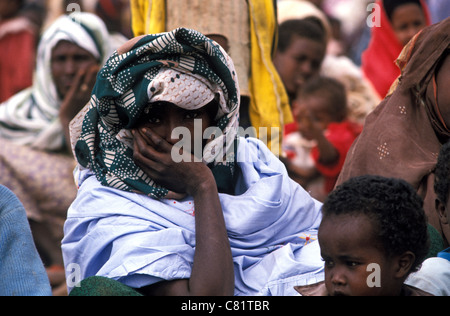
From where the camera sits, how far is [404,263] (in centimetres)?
285

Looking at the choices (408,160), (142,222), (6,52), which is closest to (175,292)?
(142,222)

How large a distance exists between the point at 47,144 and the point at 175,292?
3.65 m

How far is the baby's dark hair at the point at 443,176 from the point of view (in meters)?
3.20

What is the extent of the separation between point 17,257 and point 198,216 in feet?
2.38

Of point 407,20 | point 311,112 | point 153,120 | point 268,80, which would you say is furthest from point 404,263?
point 407,20

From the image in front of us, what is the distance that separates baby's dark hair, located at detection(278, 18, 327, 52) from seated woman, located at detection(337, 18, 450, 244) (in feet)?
9.41

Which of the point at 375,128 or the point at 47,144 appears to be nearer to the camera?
the point at 375,128

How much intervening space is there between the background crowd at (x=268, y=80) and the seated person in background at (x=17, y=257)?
1733 millimetres

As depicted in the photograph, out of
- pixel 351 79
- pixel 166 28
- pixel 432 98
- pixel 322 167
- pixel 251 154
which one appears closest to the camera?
pixel 251 154

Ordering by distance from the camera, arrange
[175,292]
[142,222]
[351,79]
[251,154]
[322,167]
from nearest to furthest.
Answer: [175,292] < [142,222] < [251,154] < [322,167] < [351,79]

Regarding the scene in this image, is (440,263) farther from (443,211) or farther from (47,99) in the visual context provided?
(47,99)

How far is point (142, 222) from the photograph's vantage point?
127 inches

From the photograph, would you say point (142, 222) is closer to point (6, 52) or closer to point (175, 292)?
point (175, 292)

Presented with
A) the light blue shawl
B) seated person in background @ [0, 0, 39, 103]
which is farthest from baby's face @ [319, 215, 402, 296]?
seated person in background @ [0, 0, 39, 103]
